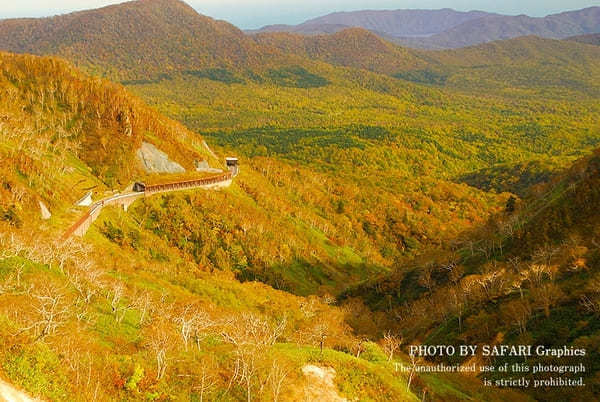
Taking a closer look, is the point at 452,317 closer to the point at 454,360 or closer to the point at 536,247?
the point at 454,360

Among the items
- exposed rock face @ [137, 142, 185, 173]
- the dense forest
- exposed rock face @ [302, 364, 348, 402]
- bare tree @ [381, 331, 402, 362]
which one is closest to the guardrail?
the dense forest

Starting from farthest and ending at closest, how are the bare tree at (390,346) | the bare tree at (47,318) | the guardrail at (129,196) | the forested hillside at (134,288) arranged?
the guardrail at (129,196), the bare tree at (390,346), the forested hillside at (134,288), the bare tree at (47,318)

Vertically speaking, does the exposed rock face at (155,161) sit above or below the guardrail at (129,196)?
above

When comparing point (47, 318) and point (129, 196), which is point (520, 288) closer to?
point (47, 318)

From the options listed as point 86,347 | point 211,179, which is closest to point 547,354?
point 86,347

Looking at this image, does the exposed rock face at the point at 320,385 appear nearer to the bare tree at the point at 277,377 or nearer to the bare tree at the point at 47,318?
the bare tree at the point at 277,377

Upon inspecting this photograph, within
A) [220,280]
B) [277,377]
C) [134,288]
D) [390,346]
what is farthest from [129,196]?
→ [277,377]

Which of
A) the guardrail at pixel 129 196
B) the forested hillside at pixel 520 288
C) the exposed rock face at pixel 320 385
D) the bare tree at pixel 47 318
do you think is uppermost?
the bare tree at pixel 47 318

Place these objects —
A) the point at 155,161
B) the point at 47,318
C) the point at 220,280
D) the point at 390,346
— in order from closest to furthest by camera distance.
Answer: the point at 47,318
the point at 390,346
the point at 220,280
the point at 155,161

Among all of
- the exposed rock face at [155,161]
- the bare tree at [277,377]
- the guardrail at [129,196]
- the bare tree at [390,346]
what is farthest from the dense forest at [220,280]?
the guardrail at [129,196]
